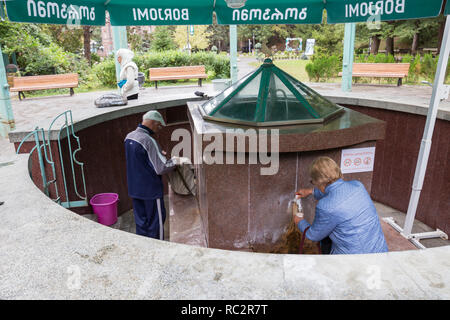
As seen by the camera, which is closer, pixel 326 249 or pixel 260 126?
pixel 326 249

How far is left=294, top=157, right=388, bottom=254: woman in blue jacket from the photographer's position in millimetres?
2801

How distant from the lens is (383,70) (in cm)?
1190

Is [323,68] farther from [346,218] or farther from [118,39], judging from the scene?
[346,218]

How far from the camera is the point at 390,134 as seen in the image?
6.38 metres

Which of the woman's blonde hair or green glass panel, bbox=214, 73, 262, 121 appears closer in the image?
the woman's blonde hair

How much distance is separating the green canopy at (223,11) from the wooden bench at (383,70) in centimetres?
591

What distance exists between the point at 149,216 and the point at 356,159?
282cm

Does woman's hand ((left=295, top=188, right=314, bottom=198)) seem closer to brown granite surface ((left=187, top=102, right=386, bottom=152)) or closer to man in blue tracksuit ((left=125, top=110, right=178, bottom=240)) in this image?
brown granite surface ((left=187, top=102, right=386, bottom=152))

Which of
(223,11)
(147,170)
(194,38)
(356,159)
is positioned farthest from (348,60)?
(194,38)

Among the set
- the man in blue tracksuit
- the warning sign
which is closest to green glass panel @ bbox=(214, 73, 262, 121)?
the man in blue tracksuit

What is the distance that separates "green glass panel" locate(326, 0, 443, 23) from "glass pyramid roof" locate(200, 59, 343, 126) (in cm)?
184

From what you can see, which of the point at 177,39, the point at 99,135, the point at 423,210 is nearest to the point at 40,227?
the point at 99,135

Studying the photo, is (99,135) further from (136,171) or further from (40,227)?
(40,227)
